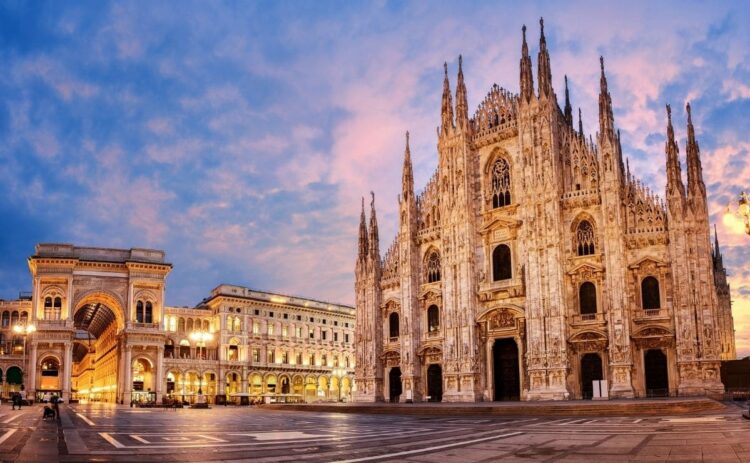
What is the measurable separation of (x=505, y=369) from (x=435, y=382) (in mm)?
6202

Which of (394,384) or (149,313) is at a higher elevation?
(149,313)

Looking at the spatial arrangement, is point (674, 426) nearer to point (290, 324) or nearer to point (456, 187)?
point (456, 187)

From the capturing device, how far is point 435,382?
2130 inches

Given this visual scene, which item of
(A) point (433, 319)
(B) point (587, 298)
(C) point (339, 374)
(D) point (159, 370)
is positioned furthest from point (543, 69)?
(C) point (339, 374)

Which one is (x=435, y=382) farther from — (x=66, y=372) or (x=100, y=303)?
(x=100, y=303)

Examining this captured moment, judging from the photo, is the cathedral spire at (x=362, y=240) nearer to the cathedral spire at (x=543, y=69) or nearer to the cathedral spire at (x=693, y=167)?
the cathedral spire at (x=543, y=69)

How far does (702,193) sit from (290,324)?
6820 centimetres

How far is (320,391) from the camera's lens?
335 ft

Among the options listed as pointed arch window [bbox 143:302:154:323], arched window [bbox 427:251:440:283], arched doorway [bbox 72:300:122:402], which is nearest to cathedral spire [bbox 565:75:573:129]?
arched window [bbox 427:251:440:283]

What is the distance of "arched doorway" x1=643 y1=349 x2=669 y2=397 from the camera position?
4278cm

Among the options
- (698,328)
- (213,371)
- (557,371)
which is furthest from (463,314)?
(213,371)

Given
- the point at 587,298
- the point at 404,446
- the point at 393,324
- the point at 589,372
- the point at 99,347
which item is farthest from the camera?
the point at 99,347

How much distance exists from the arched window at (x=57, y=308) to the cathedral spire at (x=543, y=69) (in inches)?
2269

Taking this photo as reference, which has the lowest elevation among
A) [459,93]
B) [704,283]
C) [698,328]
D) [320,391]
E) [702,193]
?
[320,391]
